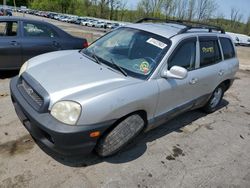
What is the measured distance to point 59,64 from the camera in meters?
3.46

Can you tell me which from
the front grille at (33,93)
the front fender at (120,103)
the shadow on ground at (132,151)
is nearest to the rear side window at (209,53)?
the shadow on ground at (132,151)

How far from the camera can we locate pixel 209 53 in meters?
4.43

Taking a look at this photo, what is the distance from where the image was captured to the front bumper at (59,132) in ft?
8.39

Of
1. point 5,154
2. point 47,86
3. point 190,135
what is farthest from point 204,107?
point 5,154

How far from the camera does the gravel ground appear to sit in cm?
286

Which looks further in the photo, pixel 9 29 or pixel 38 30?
pixel 38 30

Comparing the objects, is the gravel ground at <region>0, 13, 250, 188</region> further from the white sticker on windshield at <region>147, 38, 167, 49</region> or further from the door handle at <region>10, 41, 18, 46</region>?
the door handle at <region>10, 41, 18, 46</region>

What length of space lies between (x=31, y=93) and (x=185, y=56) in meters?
2.28

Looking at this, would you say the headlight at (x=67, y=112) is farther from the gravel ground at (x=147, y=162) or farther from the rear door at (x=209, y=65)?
the rear door at (x=209, y=65)

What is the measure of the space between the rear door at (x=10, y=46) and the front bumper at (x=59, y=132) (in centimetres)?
320

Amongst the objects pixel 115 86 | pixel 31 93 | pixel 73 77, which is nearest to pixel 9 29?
pixel 31 93

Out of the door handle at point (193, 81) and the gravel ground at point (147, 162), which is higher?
the door handle at point (193, 81)

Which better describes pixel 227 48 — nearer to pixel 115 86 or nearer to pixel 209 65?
pixel 209 65

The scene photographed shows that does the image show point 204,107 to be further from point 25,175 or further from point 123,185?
point 25,175
